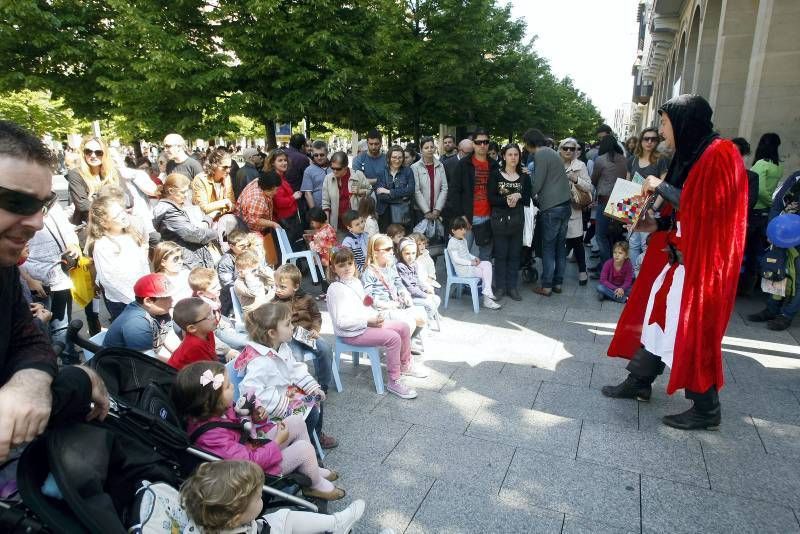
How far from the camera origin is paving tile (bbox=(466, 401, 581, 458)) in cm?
355

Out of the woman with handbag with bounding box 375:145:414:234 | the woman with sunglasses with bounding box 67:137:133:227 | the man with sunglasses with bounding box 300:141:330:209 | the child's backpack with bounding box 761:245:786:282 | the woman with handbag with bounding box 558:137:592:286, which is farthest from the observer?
the man with sunglasses with bounding box 300:141:330:209

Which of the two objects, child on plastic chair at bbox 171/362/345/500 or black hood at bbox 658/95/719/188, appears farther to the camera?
black hood at bbox 658/95/719/188

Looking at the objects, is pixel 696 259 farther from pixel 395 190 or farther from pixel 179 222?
pixel 395 190

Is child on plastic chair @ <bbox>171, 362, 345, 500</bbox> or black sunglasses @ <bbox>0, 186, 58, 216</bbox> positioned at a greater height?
black sunglasses @ <bbox>0, 186, 58, 216</bbox>

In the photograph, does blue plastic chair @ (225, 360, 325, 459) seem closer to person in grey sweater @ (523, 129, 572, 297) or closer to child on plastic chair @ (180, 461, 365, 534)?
child on plastic chair @ (180, 461, 365, 534)

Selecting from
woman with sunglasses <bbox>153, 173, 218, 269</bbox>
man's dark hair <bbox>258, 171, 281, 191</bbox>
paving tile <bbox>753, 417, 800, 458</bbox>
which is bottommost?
paving tile <bbox>753, 417, 800, 458</bbox>

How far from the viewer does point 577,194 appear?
24.7ft

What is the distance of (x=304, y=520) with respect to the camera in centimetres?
238

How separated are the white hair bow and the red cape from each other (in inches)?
113

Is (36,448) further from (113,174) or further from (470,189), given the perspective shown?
(470,189)

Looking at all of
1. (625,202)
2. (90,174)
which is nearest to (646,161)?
(625,202)

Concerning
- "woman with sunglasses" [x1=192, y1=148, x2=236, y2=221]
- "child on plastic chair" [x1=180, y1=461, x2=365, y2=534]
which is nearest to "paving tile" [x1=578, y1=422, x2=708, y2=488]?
"child on plastic chair" [x1=180, y1=461, x2=365, y2=534]

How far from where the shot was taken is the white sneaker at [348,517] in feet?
8.44

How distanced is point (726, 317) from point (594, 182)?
473cm
